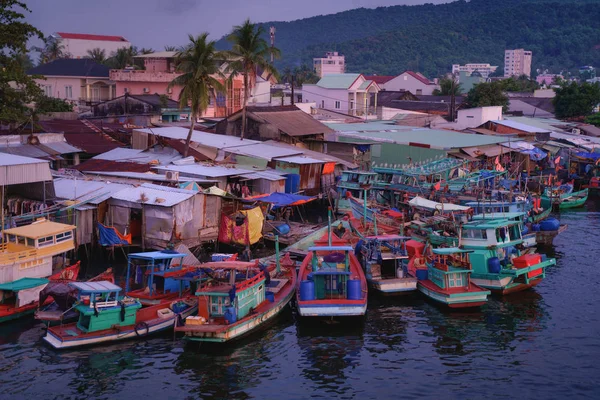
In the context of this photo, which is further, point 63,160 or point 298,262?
point 63,160

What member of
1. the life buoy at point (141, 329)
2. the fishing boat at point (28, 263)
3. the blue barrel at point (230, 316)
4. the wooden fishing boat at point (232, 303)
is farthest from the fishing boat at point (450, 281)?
the fishing boat at point (28, 263)

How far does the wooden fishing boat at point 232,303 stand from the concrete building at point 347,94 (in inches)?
1899

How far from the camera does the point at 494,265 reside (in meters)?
26.3

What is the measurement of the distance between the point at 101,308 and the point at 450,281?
488 inches

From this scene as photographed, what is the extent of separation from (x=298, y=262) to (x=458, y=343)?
8.41m

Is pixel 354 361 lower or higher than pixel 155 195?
lower

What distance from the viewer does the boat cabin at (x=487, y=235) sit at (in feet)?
88.2

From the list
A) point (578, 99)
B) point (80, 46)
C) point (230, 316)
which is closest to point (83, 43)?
point (80, 46)

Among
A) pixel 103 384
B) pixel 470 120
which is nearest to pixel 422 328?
pixel 103 384

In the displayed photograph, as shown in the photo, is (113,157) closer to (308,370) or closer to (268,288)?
(268,288)

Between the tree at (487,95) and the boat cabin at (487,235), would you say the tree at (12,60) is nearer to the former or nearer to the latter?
the boat cabin at (487,235)

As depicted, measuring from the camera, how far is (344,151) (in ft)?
159

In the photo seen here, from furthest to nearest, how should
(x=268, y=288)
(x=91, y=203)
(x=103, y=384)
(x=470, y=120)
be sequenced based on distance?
(x=470, y=120) < (x=91, y=203) < (x=268, y=288) < (x=103, y=384)

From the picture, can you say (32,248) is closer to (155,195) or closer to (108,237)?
(108,237)
